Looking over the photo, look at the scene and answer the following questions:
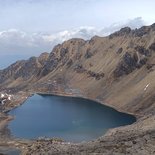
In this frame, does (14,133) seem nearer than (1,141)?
No

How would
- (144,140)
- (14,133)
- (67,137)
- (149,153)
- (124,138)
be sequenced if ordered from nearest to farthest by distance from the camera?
(149,153), (144,140), (124,138), (67,137), (14,133)

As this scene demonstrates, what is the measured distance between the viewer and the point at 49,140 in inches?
5704

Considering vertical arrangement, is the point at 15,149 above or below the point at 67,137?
below

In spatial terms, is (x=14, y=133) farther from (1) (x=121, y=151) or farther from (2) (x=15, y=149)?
(1) (x=121, y=151)

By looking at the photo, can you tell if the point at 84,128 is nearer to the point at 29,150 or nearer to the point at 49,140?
the point at 49,140

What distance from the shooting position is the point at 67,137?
165 m

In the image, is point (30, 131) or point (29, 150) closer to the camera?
point (29, 150)

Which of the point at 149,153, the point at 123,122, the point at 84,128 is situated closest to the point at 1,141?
the point at 84,128

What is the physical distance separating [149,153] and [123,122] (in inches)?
4555

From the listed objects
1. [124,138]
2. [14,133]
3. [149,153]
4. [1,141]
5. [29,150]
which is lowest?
[149,153]

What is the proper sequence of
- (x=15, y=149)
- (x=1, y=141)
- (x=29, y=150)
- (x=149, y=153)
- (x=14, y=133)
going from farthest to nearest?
(x=14, y=133)
(x=1, y=141)
(x=15, y=149)
(x=29, y=150)
(x=149, y=153)

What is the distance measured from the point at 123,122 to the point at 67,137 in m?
42.1

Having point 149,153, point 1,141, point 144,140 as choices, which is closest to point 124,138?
point 144,140

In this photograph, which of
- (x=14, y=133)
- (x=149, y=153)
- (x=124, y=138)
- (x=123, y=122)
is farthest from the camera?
(x=123, y=122)
